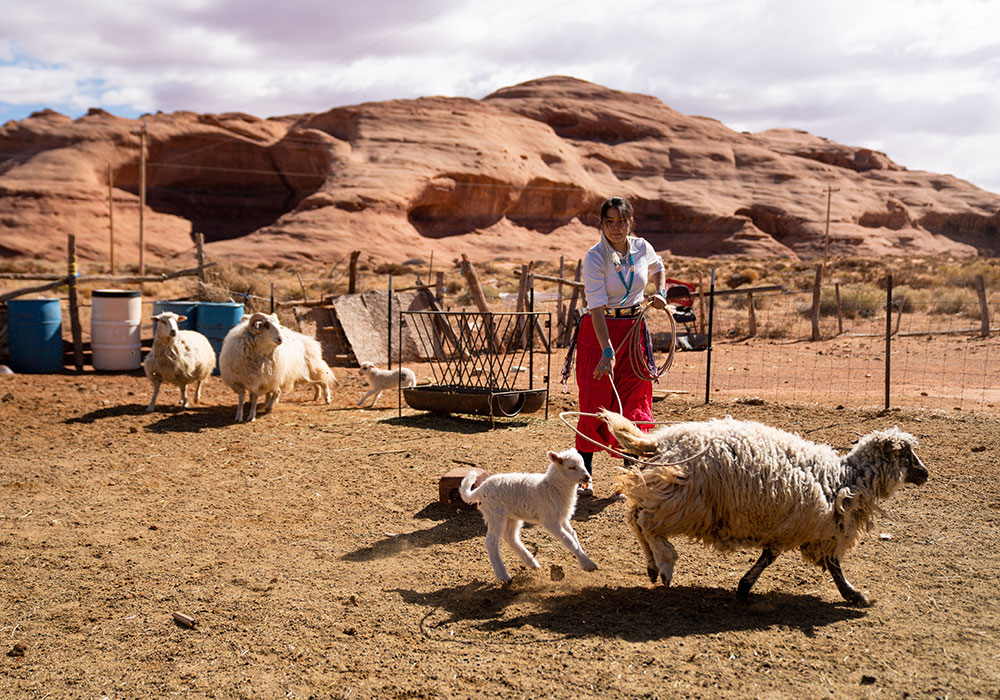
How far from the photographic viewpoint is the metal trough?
9281 mm

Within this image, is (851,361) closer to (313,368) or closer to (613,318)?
(313,368)

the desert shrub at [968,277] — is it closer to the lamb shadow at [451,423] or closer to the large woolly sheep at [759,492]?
the lamb shadow at [451,423]

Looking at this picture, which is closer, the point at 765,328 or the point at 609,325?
the point at 609,325

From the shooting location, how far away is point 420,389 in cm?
983

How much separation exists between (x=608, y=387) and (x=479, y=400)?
3.40 m

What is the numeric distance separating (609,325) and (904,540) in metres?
2.53

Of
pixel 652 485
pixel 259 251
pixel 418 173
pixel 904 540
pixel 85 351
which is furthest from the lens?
pixel 418 173

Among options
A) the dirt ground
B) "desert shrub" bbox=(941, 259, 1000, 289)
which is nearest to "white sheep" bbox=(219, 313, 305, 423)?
the dirt ground

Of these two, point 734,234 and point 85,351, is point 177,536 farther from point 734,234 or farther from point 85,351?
point 734,234

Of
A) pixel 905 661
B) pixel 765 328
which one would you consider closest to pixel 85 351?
pixel 905 661

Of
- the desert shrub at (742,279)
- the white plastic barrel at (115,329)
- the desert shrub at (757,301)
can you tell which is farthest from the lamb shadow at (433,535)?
the desert shrub at (742,279)

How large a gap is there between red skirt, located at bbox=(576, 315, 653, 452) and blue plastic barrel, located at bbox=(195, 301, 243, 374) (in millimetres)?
8777

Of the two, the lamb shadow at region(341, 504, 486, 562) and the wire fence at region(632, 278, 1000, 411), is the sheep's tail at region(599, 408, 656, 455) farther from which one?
the wire fence at region(632, 278, 1000, 411)

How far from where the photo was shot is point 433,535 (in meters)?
5.83
